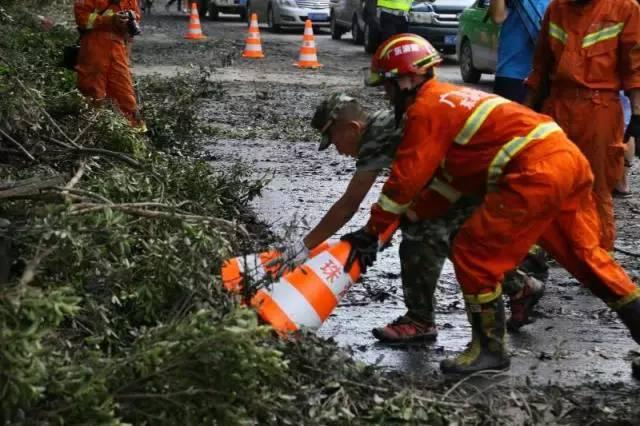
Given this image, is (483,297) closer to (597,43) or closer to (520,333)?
(520,333)

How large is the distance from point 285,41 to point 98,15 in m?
14.4

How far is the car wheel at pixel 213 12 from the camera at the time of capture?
1201 inches

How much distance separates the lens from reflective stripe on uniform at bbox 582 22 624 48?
582cm

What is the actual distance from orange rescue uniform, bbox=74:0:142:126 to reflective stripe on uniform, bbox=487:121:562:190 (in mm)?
5147


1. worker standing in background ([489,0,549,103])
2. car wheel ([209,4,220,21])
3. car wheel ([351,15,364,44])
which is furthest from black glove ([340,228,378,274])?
car wheel ([209,4,220,21])

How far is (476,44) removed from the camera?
15336 millimetres

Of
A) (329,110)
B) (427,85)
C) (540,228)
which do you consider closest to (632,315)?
(540,228)

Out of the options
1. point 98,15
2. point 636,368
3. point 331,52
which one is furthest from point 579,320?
point 331,52

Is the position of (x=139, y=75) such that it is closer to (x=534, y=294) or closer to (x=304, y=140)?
(x=304, y=140)

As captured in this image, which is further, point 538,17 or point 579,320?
point 538,17

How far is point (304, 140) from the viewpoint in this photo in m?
11.2

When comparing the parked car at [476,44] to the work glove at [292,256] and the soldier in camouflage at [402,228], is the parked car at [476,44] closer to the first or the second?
the soldier in camouflage at [402,228]

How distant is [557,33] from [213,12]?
1005 inches

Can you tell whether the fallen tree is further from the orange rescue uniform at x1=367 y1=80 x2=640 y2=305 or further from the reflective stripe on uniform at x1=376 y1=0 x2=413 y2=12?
the reflective stripe on uniform at x1=376 y1=0 x2=413 y2=12
